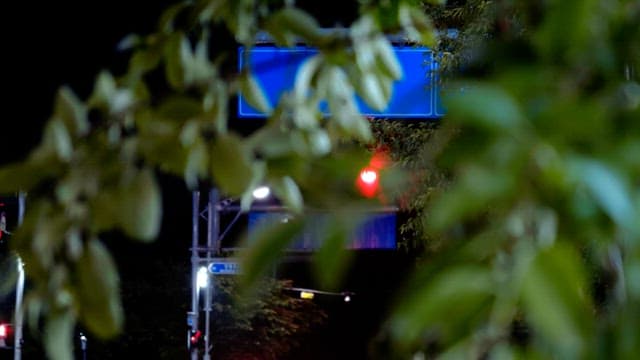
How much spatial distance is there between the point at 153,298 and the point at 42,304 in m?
18.2

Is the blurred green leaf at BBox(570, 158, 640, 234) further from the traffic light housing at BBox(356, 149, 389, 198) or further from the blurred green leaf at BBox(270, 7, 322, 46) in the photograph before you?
the blurred green leaf at BBox(270, 7, 322, 46)

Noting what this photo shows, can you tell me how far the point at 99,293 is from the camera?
897 millimetres

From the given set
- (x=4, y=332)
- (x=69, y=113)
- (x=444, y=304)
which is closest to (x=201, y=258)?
(x=4, y=332)

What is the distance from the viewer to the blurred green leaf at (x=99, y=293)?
90 centimetres

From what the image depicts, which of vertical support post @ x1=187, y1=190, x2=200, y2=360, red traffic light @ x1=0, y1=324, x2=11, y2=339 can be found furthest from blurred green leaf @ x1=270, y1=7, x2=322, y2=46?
vertical support post @ x1=187, y1=190, x2=200, y2=360

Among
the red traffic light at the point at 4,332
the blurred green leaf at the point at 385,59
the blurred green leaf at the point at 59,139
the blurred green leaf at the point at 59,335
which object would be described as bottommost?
the red traffic light at the point at 4,332

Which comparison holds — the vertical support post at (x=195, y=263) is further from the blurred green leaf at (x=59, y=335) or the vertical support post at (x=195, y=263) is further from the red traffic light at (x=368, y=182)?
the red traffic light at (x=368, y=182)

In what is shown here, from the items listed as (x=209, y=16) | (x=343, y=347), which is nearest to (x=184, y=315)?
(x=343, y=347)

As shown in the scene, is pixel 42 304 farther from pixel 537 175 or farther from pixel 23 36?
pixel 23 36

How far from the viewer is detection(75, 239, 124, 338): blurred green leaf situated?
0.90 m

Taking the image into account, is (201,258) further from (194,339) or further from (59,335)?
(59,335)

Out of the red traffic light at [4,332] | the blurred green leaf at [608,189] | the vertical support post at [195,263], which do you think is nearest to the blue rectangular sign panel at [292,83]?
the blurred green leaf at [608,189]

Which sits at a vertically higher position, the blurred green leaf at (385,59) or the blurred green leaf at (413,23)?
the blurred green leaf at (413,23)

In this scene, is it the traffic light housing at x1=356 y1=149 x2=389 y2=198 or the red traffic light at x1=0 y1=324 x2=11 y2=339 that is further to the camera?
the red traffic light at x1=0 y1=324 x2=11 y2=339
